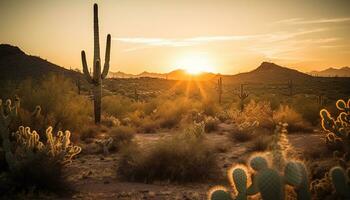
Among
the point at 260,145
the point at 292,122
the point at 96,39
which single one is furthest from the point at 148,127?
the point at 260,145

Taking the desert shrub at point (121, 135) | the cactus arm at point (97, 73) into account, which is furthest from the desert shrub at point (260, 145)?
the cactus arm at point (97, 73)

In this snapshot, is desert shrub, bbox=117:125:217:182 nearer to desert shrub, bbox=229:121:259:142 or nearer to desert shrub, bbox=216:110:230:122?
desert shrub, bbox=229:121:259:142

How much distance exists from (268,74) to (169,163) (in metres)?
139

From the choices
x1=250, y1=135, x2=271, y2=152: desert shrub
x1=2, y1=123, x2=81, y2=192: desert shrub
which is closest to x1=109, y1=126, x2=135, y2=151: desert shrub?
x1=250, y1=135, x2=271, y2=152: desert shrub

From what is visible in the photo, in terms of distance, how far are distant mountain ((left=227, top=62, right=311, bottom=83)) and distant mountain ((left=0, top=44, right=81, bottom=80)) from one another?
7429 centimetres

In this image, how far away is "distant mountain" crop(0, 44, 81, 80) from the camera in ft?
219

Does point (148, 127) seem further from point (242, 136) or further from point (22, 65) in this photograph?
point (22, 65)

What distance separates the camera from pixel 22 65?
230ft

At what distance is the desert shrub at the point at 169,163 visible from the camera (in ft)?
30.6

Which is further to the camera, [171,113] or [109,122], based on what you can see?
[171,113]

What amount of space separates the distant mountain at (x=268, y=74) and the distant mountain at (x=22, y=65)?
74.3m

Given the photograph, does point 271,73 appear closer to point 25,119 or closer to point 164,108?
point 164,108

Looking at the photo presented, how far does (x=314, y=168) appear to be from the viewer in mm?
8164

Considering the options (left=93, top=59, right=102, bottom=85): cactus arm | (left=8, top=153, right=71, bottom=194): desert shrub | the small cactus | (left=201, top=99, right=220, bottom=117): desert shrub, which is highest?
(left=93, top=59, right=102, bottom=85): cactus arm
